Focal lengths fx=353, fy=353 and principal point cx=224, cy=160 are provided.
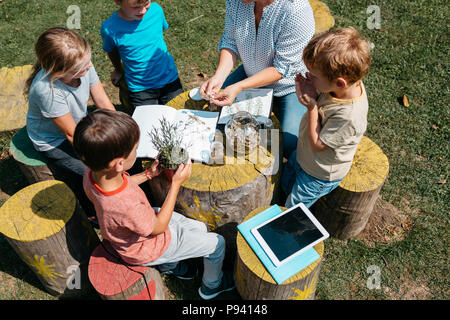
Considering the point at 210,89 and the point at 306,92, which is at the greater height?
the point at 306,92

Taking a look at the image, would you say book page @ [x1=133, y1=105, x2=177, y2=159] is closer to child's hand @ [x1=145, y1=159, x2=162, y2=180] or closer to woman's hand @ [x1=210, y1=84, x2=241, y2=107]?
child's hand @ [x1=145, y1=159, x2=162, y2=180]

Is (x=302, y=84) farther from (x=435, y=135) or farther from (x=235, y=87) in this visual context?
(x=435, y=135)

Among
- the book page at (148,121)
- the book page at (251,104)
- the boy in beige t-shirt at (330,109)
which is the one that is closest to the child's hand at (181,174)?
the book page at (148,121)

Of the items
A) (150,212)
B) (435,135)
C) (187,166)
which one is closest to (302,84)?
(187,166)

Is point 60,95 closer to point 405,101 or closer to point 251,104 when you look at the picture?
point 251,104

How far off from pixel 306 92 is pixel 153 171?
1.34 metres

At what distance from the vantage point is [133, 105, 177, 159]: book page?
3.01 metres

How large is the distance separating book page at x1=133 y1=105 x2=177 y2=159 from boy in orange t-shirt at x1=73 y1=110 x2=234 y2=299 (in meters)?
0.28

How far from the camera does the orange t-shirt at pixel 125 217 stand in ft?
7.55

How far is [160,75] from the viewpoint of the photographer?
13.5ft

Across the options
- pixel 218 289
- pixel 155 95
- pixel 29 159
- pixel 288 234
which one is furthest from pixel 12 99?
pixel 288 234

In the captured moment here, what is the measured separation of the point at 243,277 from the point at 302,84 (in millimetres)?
1599

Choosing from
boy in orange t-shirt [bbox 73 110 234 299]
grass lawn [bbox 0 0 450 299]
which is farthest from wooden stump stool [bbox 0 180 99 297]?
boy in orange t-shirt [bbox 73 110 234 299]

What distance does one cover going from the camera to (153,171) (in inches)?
110
